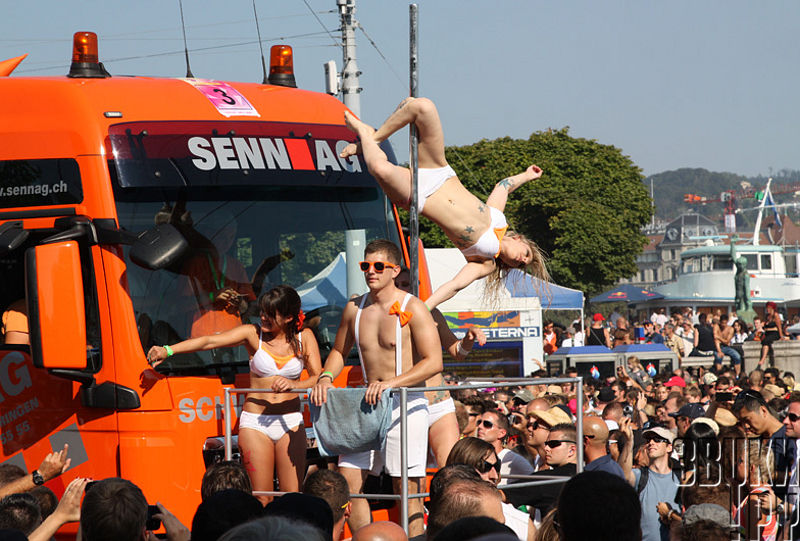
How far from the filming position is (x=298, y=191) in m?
7.27

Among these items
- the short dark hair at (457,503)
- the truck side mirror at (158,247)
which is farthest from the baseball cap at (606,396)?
the short dark hair at (457,503)

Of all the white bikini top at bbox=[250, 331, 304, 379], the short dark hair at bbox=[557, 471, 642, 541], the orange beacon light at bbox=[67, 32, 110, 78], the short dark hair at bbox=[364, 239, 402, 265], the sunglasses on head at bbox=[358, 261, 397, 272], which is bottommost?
the short dark hair at bbox=[557, 471, 642, 541]

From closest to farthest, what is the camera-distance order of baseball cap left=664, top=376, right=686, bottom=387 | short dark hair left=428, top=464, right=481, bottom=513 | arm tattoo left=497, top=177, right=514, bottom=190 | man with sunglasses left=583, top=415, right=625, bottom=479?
short dark hair left=428, top=464, right=481, bottom=513 < arm tattoo left=497, top=177, right=514, bottom=190 < man with sunglasses left=583, top=415, right=625, bottom=479 < baseball cap left=664, top=376, right=686, bottom=387

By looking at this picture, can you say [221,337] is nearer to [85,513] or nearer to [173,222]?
[173,222]

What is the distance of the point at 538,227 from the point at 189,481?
53.8 meters

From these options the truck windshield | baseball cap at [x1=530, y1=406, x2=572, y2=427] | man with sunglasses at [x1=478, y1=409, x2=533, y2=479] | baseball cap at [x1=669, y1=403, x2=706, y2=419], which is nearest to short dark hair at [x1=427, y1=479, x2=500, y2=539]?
the truck windshield

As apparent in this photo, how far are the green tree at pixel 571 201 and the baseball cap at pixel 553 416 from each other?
46597 mm

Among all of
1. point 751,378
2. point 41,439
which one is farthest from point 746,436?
point 751,378

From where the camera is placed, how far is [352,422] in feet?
19.9

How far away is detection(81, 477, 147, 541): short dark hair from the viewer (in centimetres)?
396

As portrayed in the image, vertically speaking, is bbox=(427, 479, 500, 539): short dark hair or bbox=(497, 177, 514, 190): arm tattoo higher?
bbox=(497, 177, 514, 190): arm tattoo

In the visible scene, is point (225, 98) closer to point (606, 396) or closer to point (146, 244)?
point (146, 244)

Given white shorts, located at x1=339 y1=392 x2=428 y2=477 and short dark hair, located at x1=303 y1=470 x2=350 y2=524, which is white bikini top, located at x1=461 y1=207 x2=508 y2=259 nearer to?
white shorts, located at x1=339 y1=392 x2=428 y2=477

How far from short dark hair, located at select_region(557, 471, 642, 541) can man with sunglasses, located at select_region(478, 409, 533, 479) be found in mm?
4541
